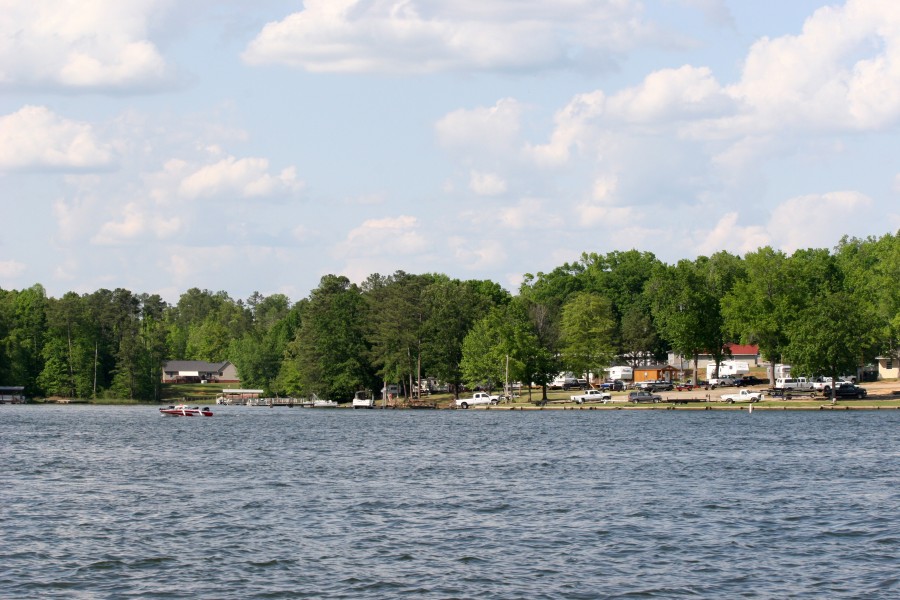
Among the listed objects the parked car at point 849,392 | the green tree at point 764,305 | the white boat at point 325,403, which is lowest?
the white boat at point 325,403

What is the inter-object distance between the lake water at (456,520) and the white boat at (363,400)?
279 ft

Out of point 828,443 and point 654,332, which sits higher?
point 654,332

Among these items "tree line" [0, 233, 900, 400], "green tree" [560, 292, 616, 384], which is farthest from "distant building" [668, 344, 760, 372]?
"green tree" [560, 292, 616, 384]

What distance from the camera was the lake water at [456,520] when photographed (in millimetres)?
30734

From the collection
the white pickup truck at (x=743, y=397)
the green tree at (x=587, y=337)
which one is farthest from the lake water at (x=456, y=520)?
the green tree at (x=587, y=337)

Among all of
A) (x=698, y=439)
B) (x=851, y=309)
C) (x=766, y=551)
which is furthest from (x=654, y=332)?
(x=766, y=551)

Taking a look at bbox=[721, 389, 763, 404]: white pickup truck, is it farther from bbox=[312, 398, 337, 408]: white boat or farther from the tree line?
bbox=[312, 398, 337, 408]: white boat

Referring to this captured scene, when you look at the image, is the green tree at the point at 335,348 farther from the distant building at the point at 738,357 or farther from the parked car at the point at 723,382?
the distant building at the point at 738,357

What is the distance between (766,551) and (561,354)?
430 ft

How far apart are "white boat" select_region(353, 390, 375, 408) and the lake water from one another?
279 feet

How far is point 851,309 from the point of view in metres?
128

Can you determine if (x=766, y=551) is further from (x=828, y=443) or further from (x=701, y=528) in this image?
(x=828, y=443)

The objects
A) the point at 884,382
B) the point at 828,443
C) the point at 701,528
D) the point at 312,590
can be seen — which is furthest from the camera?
the point at 884,382

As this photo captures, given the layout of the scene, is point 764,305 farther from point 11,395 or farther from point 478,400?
point 11,395
